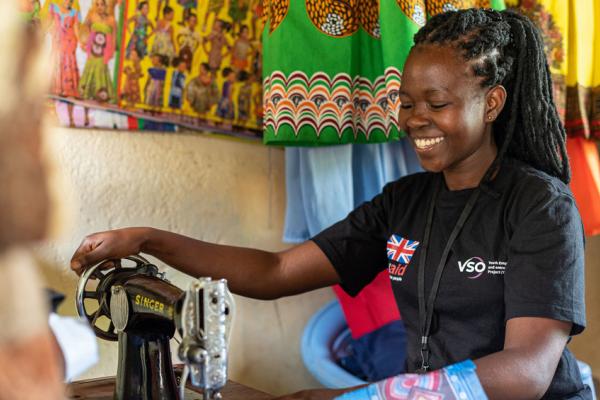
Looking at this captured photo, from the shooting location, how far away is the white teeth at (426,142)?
1.74 m

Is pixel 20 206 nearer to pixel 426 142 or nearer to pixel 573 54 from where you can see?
pixel 426 142

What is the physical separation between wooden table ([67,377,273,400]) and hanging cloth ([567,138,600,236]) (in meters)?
1.41

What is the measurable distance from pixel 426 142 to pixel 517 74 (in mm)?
272

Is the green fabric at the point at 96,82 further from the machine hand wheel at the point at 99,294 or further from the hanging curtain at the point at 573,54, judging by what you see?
the hanging curtain at the point at 573,54

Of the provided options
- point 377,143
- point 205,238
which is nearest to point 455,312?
point 377,143

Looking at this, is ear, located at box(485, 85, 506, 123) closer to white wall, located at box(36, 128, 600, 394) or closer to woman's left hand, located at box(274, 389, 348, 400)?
woman's left hand, located at box(274, 389, 348, 400)

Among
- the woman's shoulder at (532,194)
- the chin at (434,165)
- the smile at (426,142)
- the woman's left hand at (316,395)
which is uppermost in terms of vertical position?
the smile at (426,142)

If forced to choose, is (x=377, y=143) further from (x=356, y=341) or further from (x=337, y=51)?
(x=356, y=341)

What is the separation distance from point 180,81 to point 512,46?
1026mm

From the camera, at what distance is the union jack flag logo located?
1795mm

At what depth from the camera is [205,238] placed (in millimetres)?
2498

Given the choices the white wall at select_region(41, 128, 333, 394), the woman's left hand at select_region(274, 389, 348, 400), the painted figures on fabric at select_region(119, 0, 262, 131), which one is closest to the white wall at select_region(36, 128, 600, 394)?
the white wall at select_region(41, 128, 333, 394)

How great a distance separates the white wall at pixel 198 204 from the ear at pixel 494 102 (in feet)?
3.35

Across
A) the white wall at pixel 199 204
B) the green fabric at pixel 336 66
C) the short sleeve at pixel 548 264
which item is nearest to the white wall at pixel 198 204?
the white wall at pixel 199 204
